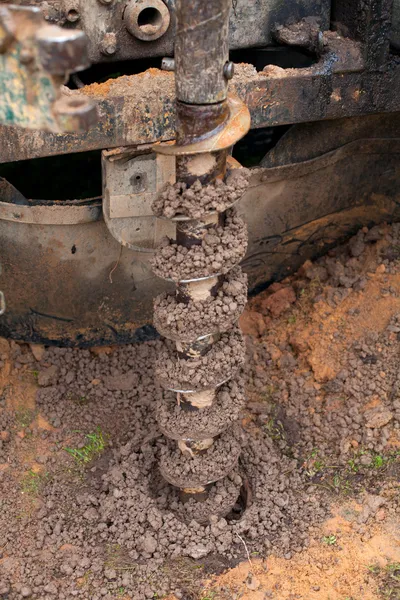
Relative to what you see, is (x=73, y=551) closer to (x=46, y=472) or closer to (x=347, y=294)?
(x=46, y=472)

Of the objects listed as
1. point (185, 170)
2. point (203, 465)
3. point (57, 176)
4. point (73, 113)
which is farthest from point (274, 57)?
point (73, 113)

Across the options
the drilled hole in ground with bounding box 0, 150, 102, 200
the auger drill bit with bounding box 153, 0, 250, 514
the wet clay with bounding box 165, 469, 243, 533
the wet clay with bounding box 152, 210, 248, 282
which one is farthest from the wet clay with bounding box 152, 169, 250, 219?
the drilled hole in ground with bounding box 0, 150, 102, 200

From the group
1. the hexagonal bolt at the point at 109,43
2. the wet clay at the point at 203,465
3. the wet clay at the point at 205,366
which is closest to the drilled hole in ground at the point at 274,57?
the hexagonal bolt at the point at 109,43

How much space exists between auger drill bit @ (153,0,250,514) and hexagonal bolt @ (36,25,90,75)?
2.17 ft

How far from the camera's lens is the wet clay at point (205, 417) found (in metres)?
3.63

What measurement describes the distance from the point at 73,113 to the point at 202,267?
3.61ft

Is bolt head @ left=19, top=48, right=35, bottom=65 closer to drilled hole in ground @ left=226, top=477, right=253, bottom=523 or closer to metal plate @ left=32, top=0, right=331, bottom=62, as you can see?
metal plate @ left=32, top=0, right=331, bottom=62

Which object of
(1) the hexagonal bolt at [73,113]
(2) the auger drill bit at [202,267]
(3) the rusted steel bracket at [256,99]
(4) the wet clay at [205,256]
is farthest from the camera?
(3) the rusted steel bracket at [256,99]

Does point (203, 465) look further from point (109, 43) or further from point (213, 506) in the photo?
point (109, 43)

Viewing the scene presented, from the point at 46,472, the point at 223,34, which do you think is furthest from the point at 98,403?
the point at 223,34

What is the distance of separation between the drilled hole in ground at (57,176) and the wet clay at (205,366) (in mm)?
2081

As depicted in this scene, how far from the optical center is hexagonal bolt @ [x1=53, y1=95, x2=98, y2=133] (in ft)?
7.24

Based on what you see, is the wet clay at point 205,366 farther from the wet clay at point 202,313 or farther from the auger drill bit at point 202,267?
the wet clay at point 202,313

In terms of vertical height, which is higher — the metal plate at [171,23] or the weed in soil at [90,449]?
the metal plate at [171,23]
